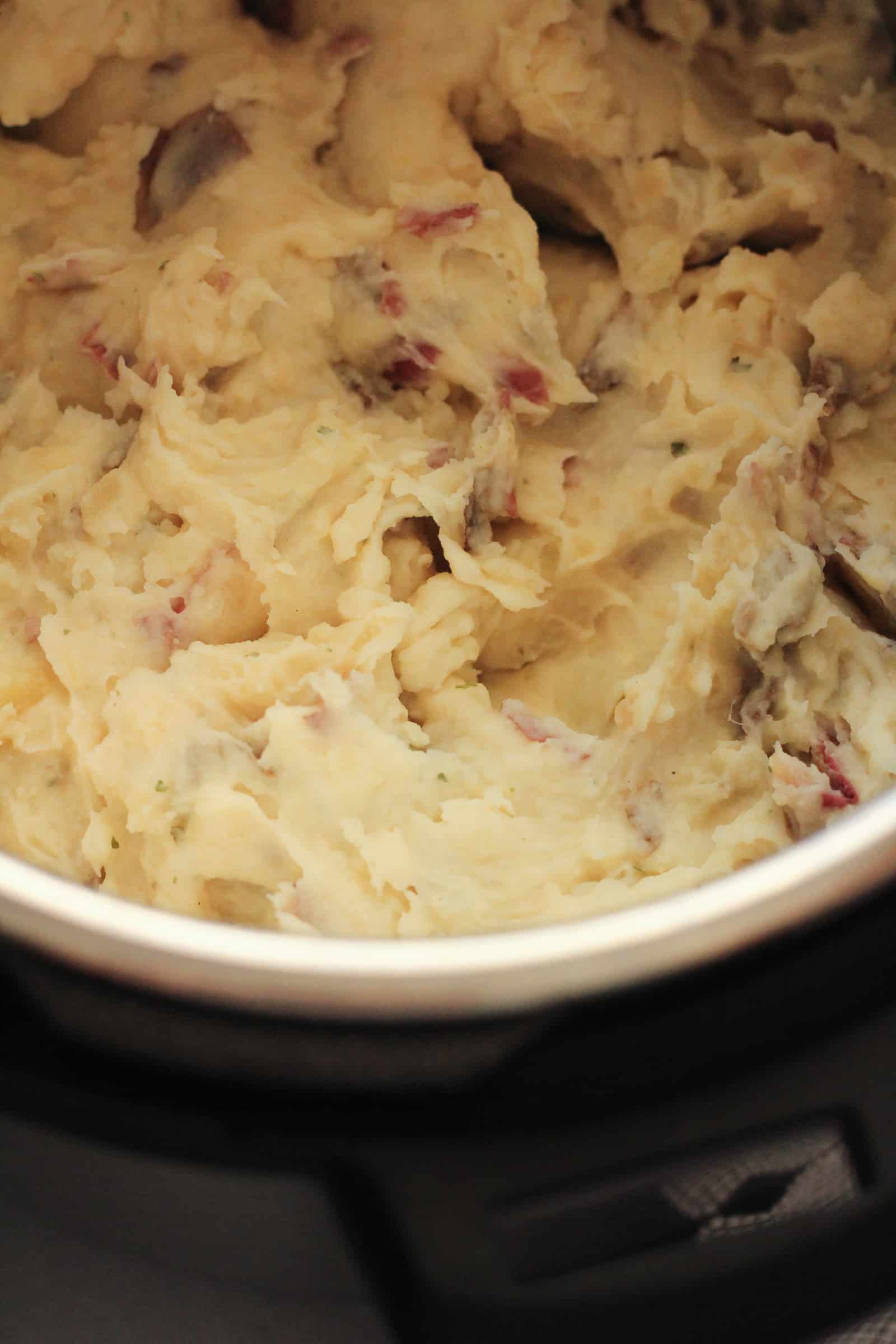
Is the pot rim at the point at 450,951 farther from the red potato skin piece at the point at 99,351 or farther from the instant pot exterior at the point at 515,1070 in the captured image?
the red potato skin piece at the point at 99,351

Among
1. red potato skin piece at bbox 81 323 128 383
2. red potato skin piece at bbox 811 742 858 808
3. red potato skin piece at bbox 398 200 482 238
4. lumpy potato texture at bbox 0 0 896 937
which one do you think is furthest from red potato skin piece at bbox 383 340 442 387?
red potato skin piece at bbox 811 742 858 808

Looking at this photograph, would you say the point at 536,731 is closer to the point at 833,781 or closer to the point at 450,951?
the point at 833,781

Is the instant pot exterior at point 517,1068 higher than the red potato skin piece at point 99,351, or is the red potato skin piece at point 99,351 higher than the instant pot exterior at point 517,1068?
the red potato skin piece at point 99,351

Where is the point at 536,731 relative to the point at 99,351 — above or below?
below

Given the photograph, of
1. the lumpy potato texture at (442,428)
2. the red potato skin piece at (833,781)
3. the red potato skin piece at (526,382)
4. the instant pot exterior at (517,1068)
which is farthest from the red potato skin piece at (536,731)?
the instant pot exterior at (517,1068)

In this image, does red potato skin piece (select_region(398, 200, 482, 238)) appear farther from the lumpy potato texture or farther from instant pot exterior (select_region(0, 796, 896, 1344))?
instant pot exterior (select_region(0, 796, 896, 1344))

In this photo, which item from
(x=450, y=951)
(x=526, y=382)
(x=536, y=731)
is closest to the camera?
(x=450, y=951)

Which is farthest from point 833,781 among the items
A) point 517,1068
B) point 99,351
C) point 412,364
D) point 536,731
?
point 99,351
